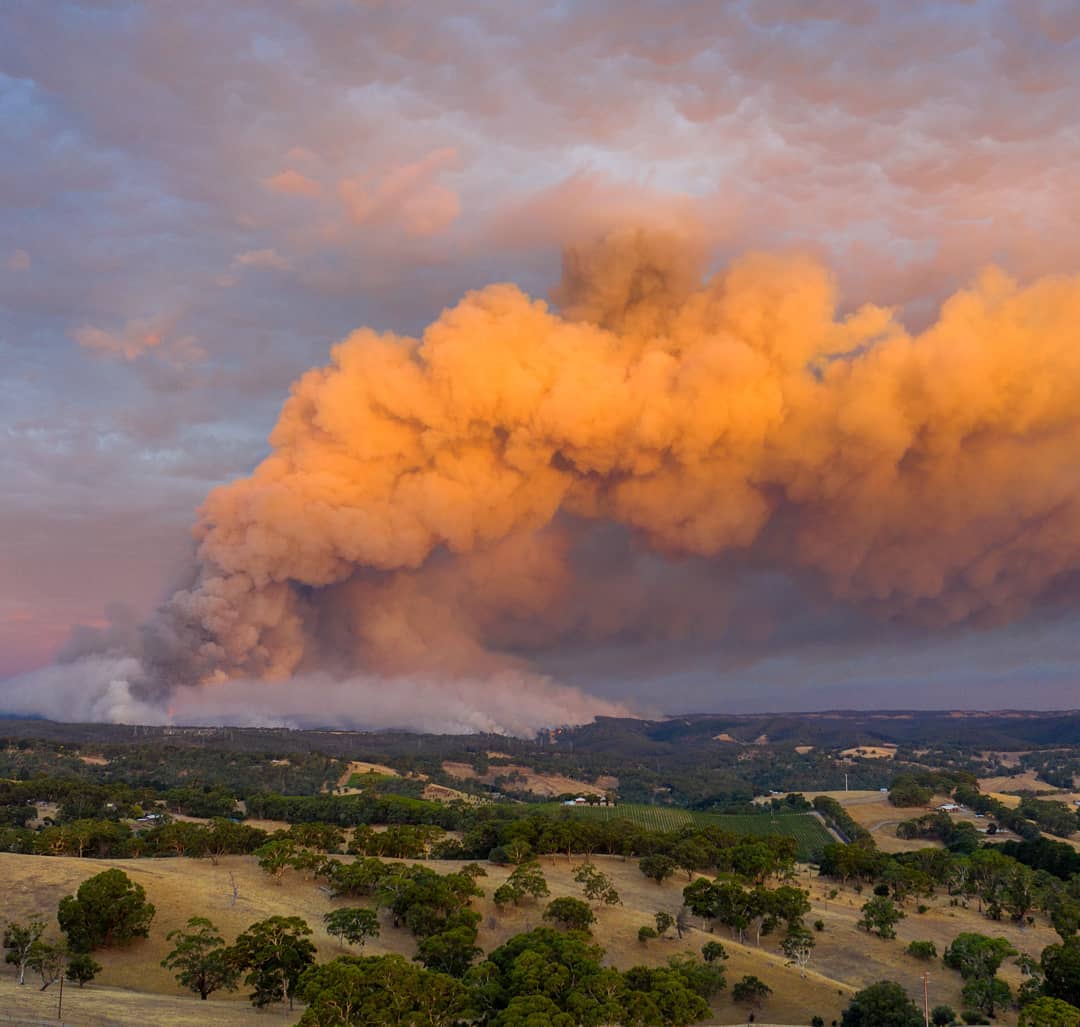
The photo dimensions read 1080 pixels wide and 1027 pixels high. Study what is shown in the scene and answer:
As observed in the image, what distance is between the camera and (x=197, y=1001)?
150 ft

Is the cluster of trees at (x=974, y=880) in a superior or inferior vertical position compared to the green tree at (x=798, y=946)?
inferior

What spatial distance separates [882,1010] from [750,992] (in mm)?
8438

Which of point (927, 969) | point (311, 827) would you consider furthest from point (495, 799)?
point (927, 969)

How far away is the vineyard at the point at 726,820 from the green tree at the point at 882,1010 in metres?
77.3

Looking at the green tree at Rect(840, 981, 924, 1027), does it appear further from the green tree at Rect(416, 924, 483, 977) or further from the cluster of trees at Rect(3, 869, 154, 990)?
the cluster of trees at Rect(3, 869, 154, 990)

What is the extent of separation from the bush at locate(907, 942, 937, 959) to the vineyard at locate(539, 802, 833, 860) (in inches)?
2373

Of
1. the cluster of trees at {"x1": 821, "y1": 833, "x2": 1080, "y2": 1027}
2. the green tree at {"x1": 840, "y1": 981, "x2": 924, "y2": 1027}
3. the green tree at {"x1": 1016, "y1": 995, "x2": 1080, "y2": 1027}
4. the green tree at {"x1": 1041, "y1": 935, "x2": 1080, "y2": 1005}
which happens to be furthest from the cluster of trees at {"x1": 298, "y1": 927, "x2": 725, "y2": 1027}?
the green tree at {"x1": 1041, "y1": 935, "x2": 1080, "y2": 1005}

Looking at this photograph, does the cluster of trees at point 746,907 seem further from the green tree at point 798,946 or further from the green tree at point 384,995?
the green tree at point 384,995

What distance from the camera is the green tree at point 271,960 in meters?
46.9

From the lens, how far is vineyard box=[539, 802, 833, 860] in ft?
427

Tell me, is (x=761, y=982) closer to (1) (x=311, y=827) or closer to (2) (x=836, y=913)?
(2) (x=836, y=913)

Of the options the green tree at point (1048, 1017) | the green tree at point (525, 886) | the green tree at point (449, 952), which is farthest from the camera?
the green tree at point (525, 886)

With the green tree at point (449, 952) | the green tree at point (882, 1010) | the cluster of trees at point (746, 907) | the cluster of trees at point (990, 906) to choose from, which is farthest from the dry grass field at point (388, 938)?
the green tree at point (449, 952)

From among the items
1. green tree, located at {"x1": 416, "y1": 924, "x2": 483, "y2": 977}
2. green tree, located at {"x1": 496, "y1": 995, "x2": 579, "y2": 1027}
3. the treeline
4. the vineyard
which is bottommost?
the vineyard
